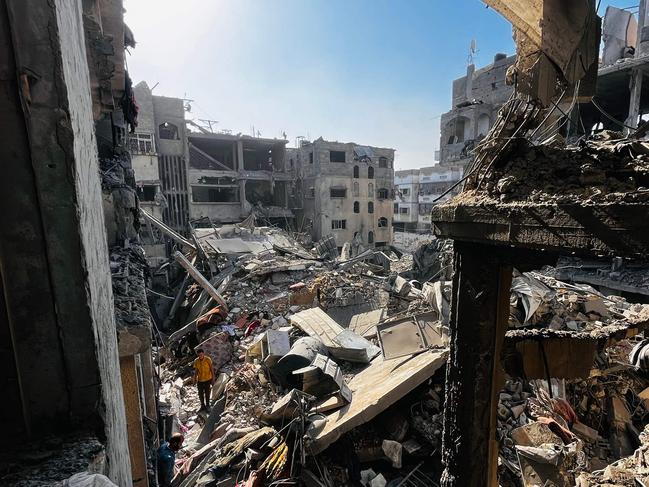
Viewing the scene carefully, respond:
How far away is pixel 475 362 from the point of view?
317 centimetres

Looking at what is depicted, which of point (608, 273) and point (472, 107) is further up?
point (472, 107)

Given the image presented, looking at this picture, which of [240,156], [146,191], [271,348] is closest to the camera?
[271,348]

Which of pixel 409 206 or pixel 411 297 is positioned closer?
pixel 411 297

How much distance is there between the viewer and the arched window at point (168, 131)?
78.7ft

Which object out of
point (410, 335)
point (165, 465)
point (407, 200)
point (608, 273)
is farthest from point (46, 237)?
point (407, 200)

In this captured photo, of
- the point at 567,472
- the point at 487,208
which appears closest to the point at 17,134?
the point at 487,208

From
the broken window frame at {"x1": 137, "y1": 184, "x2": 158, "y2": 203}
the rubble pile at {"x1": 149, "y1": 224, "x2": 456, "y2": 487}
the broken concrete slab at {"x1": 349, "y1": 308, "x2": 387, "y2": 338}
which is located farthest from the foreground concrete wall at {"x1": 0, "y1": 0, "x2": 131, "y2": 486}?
the broken window frame at {"x1": 137, "y1": 184, "x2": 158, "y2": 203}

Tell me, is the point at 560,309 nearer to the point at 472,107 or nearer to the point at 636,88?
the point at 636,88

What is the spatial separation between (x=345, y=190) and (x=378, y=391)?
87.0 ft

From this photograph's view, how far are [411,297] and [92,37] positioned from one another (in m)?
11.3

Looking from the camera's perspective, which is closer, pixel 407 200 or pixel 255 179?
pixel 255 179

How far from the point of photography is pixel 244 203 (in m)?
27.0

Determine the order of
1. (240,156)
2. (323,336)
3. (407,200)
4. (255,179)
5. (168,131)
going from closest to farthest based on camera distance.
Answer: (323,336) → (168,131) → (240,156) → (255,179) → (407,200)

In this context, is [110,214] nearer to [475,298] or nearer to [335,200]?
[475,298]
